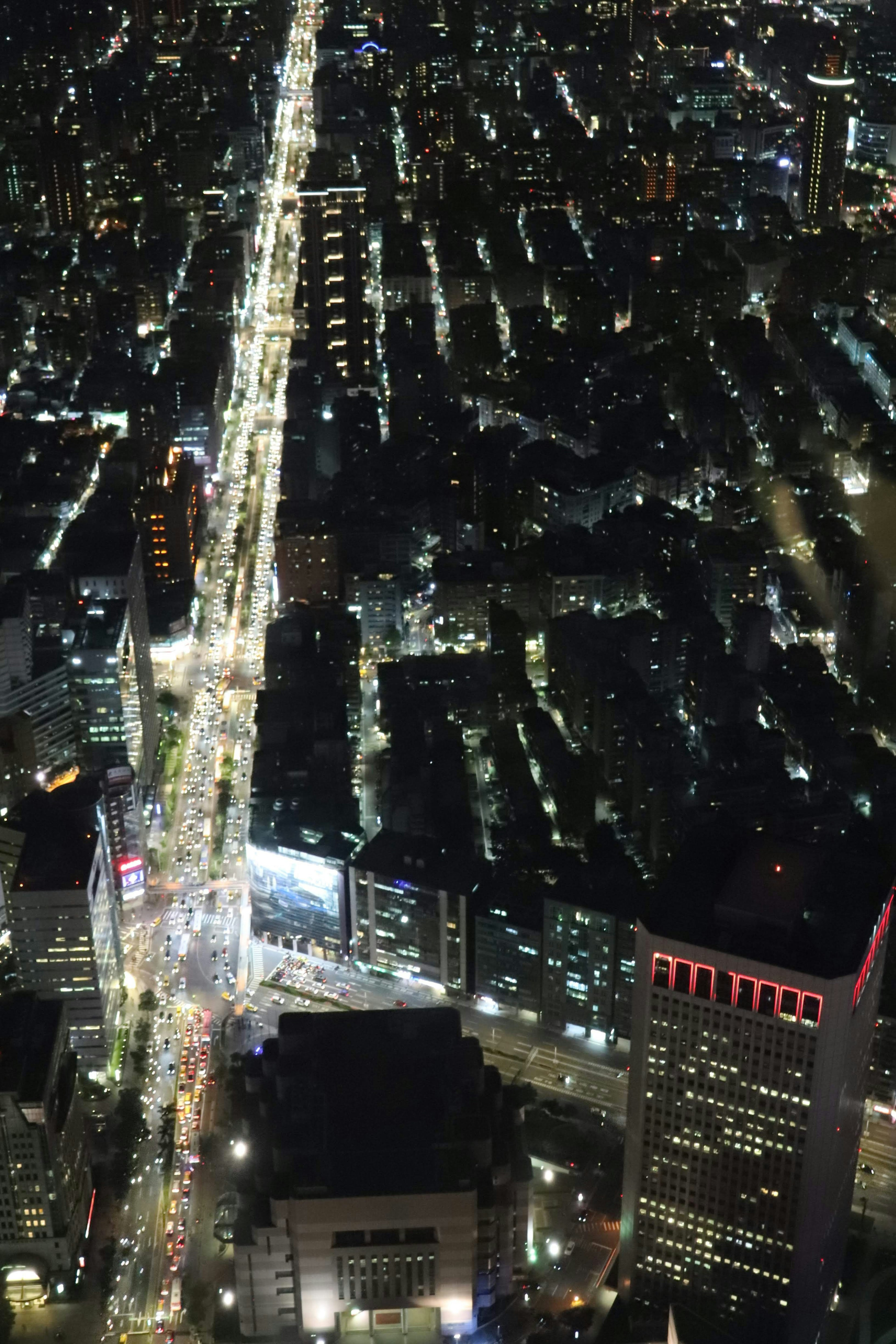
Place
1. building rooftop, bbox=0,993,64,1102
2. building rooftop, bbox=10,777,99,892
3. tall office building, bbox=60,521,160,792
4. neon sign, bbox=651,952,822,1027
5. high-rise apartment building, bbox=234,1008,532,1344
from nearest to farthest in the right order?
neon sign, bbox=651,952,822,1027
high-rise apartment building, bbox=234,1008,532,1344
building rooftop, bbox=0,993,64,1102
building rooftop, bbox=10,777,99,892
tall office building, bbox=60,521,160,792

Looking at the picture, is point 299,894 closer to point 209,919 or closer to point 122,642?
point 209,919

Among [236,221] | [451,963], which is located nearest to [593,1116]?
[451,963]

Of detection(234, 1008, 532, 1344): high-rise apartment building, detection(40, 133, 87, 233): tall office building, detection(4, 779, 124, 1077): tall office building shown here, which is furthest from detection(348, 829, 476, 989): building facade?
detection(40, 133, 87, 233): tall office building

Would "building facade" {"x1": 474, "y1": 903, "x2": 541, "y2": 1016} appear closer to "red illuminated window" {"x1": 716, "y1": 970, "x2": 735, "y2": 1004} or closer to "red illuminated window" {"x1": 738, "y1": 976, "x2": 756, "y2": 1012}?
"red illuminated window" {"x1": 716, "y1": 970, "x2": 735, "y2": 1004}

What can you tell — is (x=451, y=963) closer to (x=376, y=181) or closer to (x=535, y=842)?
(x=535, y=842)

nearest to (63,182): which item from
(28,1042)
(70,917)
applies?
(70,917)
